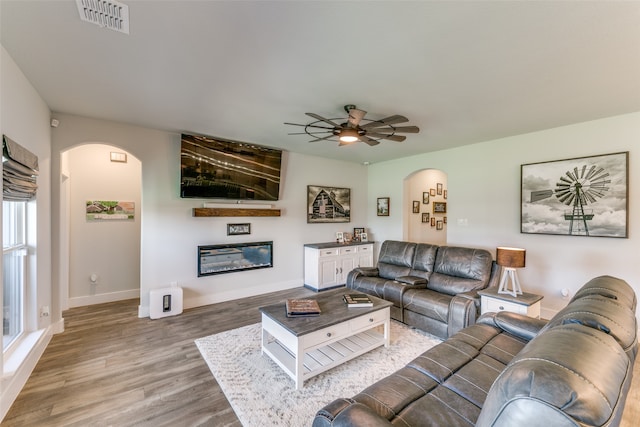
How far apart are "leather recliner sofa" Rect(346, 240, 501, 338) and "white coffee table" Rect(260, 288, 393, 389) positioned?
1.99 feet

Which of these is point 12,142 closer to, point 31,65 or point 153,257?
point 31,65

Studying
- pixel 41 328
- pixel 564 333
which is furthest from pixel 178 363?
pixel 564 333

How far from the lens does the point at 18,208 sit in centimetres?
268

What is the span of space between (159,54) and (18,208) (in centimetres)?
222

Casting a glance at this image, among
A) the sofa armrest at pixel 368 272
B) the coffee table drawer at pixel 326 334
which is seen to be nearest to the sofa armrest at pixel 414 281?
the sofa armrest at pixel 368 272

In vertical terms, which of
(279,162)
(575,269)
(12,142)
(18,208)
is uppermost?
(279,162)

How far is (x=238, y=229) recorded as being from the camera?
184 inches

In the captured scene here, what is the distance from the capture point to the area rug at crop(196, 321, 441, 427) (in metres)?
2.02

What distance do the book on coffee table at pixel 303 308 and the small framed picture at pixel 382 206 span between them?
3759 mm

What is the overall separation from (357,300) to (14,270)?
3.41 meters

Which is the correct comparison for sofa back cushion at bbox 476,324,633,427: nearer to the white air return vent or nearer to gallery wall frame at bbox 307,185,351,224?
the white air return vent

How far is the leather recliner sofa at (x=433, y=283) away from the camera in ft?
9.81

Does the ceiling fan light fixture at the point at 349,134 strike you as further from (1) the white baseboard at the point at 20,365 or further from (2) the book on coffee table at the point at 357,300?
(1) the white baseboard at the point at 20,365

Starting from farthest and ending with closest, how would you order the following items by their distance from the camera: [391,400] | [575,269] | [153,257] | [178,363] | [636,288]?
1. [153,257]
2. [575,269]
3. [636,288]
4. [178,363]
5. [391,400]
